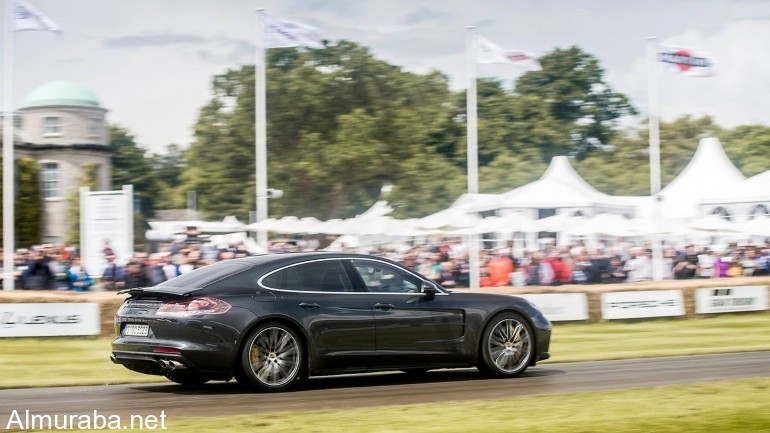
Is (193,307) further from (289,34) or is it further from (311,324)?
(289,34)

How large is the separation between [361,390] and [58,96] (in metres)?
60.1

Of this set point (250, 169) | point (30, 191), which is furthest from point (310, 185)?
point (30, 191)

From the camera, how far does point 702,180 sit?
48.8 m

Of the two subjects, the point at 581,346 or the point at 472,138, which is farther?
the point at 472,138

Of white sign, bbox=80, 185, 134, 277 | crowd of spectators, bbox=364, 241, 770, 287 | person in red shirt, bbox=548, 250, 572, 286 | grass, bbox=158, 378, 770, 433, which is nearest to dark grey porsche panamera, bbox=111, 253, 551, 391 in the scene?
grass, bbox=158, 378, 770, 433

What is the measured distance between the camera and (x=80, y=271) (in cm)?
2481

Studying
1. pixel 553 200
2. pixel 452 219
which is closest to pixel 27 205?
pixel 452 219

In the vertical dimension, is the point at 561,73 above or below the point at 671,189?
above

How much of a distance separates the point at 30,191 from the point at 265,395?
56.3 m

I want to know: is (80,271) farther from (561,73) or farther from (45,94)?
(561,73)

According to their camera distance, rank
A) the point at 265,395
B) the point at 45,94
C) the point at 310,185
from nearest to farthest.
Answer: the point at 265,395
the point at 310,185
the point at 45,94

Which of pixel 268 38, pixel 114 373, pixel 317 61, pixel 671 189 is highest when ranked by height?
pixel 317 61

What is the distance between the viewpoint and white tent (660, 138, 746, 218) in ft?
158

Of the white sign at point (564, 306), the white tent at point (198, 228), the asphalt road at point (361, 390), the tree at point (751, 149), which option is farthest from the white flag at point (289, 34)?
the tree at point (751, 149)
